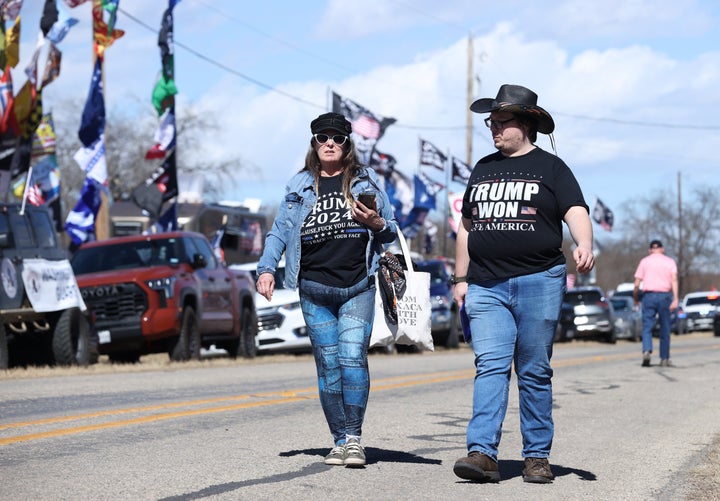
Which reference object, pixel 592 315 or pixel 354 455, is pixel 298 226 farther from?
pixel 592 315

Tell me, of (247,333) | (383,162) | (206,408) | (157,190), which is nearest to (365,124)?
(383,162)

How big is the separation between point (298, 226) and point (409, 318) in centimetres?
83

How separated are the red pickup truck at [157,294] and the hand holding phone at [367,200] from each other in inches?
467

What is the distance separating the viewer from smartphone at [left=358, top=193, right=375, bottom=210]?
705 cm

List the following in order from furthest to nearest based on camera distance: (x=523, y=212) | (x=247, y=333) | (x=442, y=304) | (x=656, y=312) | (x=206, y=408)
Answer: (x=442, y=304) < (x=247, y=333) < (x=656, y=312) < (x=206, y=408) < (x=523, y=212)

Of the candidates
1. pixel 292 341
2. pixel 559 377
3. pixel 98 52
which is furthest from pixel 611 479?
pixel 98 52

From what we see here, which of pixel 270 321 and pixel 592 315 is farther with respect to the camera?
pixel 592 315

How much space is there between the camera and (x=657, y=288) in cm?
1847

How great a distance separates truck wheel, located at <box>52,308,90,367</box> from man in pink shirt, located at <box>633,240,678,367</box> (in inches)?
293

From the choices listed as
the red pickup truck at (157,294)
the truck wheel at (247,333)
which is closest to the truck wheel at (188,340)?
the red pickup truck at (157,294)

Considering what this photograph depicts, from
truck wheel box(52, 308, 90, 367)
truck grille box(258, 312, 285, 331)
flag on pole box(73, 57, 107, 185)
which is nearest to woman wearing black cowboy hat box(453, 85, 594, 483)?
truck wheel box(52, 308, 90, 367)

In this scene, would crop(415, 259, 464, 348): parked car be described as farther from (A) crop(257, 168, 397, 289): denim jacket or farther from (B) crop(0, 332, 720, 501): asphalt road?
(A) crop(257, 168, 397, 289): denim jacket

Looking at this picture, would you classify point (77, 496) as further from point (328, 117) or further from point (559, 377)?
point (559, 377)

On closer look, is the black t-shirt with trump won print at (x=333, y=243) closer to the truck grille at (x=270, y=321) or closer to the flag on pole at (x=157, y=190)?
the truck grille at (x=270, y=321)
